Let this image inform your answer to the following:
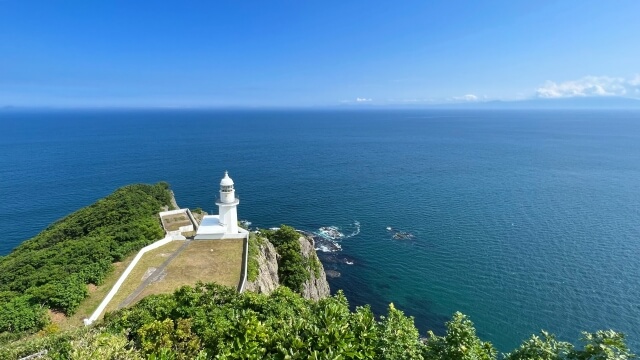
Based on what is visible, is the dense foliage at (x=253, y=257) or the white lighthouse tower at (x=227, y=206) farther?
the white lighthouse tower at (x=227, y=206)

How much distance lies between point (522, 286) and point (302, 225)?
117 feet

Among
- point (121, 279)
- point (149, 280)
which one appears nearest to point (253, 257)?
point (149, 280)

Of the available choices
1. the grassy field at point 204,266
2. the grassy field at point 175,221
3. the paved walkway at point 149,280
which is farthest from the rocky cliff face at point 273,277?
the grassy field at point 175,221

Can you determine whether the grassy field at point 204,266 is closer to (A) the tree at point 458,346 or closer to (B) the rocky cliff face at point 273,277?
(B) the rocky cliff face at point 273,277

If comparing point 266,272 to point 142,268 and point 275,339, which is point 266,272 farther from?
point 275,339

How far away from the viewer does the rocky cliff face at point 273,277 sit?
31469 mm

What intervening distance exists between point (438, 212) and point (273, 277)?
41.8 meters

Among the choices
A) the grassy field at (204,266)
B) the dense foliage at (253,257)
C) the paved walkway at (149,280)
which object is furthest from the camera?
the dense foliage at (253,257)

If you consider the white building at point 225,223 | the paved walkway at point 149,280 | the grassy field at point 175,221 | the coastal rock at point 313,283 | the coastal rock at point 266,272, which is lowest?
the coastal rock at point 313,283

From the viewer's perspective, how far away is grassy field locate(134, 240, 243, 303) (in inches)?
1141

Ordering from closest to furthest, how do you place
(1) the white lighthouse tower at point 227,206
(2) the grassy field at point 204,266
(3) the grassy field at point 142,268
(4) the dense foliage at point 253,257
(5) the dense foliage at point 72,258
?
(5) the dense foliage at point 72,258
(3) the grassy field at point 142,268
(2) the grassy field at point 204,266
(4) the dense foliage at point 253,257
(1) the white lighthouse tower at point 227,206

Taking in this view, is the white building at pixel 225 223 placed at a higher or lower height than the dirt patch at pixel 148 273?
higher

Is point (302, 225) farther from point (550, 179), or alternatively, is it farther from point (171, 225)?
point (550, 179)

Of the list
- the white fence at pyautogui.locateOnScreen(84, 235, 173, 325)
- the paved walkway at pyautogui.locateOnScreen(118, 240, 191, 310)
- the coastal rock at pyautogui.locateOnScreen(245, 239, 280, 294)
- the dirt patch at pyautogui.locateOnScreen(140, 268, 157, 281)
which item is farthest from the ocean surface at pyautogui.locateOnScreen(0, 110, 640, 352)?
the dirt patch at pyautogui.locateOnScreen(140, 268, 157, 281)
